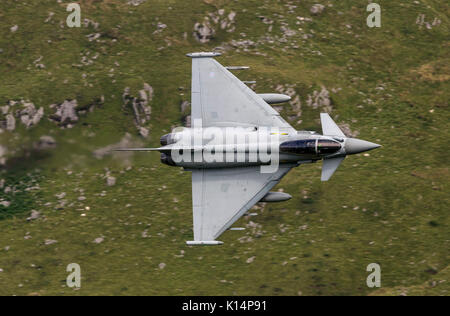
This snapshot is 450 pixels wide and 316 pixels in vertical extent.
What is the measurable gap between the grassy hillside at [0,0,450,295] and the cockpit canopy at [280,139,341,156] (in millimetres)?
6029

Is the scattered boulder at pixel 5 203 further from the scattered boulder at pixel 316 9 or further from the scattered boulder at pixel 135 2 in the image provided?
the scattered boulder at pixel 316 9

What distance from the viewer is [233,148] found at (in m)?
36.6

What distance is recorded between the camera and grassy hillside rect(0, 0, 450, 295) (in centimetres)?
3862

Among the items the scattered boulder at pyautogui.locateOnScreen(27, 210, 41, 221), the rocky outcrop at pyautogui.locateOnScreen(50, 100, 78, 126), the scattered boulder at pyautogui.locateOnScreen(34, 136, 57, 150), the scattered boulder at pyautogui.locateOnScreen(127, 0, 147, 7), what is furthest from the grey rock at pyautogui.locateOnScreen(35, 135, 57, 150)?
the scattered boulder at pyautogui.locateOnScreen(127, 0, 147, 7)

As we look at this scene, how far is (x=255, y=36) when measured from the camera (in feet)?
164

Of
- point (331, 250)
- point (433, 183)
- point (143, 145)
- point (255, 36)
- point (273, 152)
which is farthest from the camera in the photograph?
point (255, 36)

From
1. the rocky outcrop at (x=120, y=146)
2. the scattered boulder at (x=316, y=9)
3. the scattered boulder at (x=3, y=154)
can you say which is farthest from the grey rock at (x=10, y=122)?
the scattered boulder at (x=316, y=9)

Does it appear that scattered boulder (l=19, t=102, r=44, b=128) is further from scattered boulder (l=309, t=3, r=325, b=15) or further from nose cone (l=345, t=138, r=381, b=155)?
scattered boulder (l=309, t=3, r=325, b=15)

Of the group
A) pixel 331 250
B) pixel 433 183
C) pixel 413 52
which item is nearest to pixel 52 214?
pixel 331 250

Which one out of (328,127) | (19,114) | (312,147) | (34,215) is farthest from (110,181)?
(328,127)

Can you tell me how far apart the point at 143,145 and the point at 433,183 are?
18.4 meters

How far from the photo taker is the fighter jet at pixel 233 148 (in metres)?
36.2

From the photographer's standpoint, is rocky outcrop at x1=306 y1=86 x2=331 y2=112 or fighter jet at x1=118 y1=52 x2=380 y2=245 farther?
rocky outcrop at x1=306 y1=86 x2=331 y2=112

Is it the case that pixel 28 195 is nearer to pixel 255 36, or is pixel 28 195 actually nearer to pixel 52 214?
pixel 52 214
